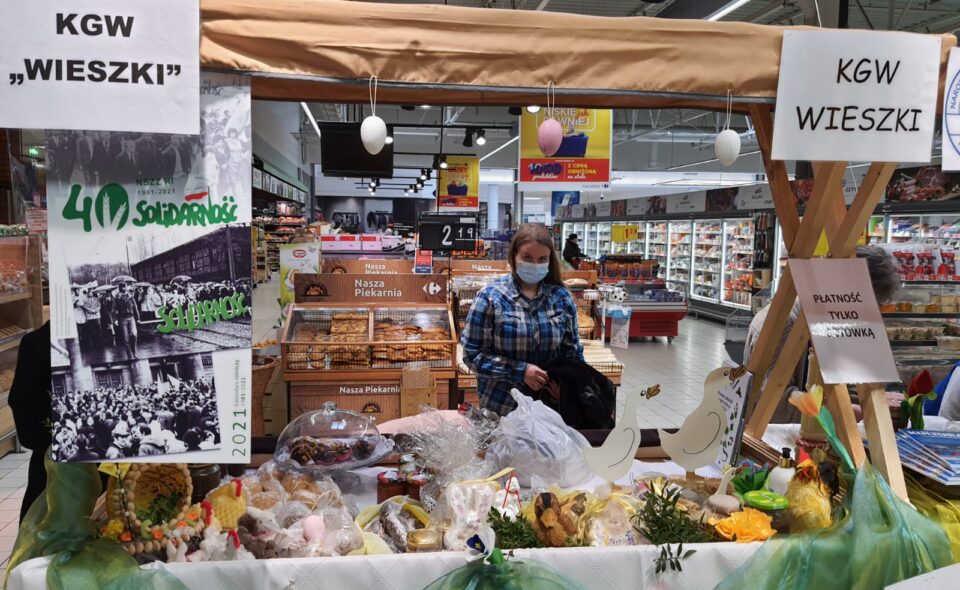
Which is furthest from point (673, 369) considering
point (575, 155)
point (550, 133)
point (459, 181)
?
point (459, 181)

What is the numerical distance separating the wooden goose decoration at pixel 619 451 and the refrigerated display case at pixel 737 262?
12.1 metres

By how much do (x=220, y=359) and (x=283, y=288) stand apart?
203 inches

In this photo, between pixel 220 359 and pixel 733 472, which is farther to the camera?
pixel 733 472

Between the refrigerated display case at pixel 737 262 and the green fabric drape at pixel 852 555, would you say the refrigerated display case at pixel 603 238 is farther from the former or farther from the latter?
the green fabric drape at pixel 852 555

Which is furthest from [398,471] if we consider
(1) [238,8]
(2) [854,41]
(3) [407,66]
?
(2) [854,41]

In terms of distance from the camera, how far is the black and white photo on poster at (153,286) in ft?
4.64

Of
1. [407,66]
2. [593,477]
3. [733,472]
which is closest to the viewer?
[407,66]

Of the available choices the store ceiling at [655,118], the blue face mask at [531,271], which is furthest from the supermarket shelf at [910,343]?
the blue face mask at [531,271]

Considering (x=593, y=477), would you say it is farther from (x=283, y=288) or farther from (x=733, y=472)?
(x=283, y=288)

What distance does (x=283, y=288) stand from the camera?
6.43m

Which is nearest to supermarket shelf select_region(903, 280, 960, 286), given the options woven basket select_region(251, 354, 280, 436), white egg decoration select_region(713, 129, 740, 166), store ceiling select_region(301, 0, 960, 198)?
store ceiling select_region(301, 0, 960, 198)

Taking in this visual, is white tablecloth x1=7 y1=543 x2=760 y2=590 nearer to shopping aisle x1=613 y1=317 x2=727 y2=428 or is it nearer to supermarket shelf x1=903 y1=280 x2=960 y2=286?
shopping aisle x1=613 y1=317 x2=727 y2=428

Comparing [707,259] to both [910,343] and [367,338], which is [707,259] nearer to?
[910,343]

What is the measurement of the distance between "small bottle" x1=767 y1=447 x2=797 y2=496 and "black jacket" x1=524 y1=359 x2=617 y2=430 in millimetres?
953
